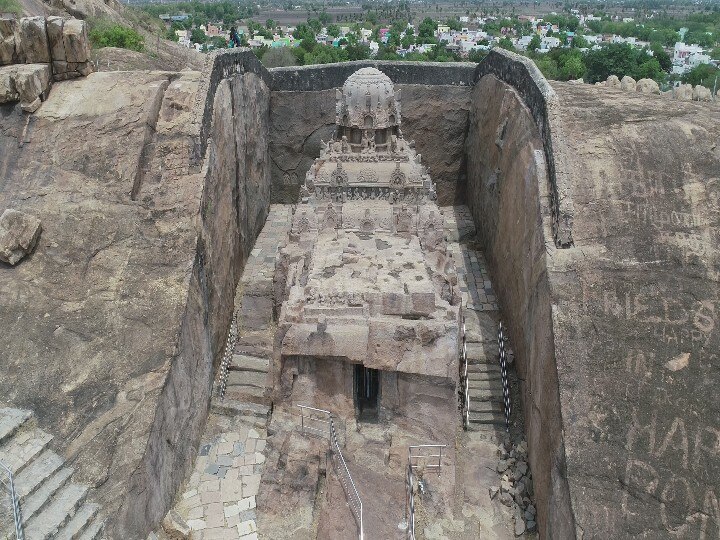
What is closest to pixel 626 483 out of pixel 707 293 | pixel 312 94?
pixel 707 293

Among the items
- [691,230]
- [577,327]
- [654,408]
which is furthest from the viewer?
[691,230]

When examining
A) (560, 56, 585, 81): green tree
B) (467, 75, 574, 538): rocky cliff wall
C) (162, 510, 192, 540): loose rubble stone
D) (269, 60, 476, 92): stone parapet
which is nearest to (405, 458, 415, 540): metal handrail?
(467, 75, 574, 538): rocky cliff wall

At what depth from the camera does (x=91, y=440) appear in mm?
9773

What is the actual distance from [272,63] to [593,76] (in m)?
24.6

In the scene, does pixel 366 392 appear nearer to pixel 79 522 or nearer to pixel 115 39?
pixel 79 522

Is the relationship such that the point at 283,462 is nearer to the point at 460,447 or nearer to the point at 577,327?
the point at 460,447

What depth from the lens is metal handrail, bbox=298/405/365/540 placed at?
32.7 feet

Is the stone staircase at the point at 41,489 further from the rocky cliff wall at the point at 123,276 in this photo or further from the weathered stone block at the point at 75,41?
the weathered stone block at the point at 75,41

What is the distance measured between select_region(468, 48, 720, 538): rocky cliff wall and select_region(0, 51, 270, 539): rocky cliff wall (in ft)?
20.9

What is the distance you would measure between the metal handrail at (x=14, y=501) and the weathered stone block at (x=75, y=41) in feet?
32.6

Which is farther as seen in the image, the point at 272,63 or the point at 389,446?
the point at 272,63

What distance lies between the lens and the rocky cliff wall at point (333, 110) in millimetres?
22047

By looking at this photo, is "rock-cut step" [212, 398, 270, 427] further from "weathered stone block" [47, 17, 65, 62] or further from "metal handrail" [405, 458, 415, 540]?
"weathered stone block" [47, 17, 65, 62]

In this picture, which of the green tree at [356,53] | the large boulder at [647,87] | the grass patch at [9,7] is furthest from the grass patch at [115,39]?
the green tree at [356,53]
